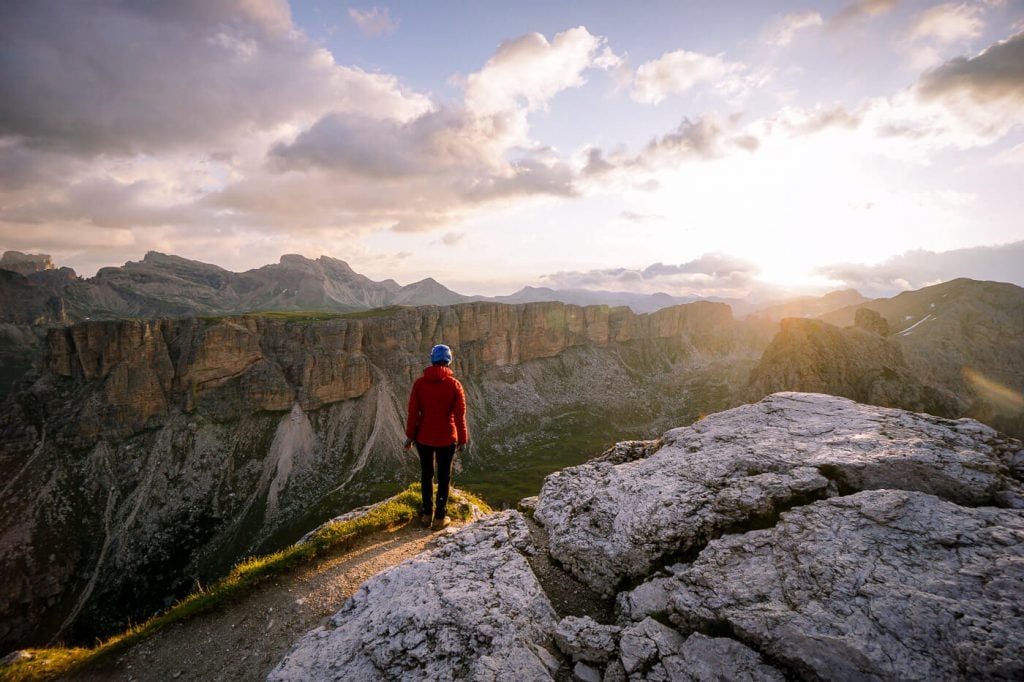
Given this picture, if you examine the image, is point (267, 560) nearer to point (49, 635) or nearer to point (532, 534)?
point (532, 534)

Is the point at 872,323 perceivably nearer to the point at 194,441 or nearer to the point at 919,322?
the point at 919,322

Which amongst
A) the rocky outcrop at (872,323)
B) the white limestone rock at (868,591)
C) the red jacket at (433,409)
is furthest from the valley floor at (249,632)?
the rocky outcrop at (872,323)

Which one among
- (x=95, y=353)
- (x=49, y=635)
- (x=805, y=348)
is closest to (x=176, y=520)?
(x=49, y=635)

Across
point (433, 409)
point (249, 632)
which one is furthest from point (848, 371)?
point (249, 632)

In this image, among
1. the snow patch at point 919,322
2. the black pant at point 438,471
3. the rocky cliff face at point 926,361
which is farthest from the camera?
the snow patch at point 919,322

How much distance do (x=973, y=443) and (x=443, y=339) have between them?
124m

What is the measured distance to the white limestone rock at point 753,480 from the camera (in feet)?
25.6

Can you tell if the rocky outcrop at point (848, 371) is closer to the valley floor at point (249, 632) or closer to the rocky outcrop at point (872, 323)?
the rocky outcrop at point (872, 323)

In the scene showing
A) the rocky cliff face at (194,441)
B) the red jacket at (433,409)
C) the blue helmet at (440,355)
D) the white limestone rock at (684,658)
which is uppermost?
the blue helmet at (440,355)

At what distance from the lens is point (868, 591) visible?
18.3ft

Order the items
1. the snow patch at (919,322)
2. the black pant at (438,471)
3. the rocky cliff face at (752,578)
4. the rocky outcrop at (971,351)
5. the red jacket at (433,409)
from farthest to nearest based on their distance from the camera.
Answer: the snow patch at (919,322)
the rocky outcrop at (971,351)
the black pant at (438,471)
the red jacket at (433,409)
the rocky cliff face at (752,578)

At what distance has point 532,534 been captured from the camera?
32.4ft

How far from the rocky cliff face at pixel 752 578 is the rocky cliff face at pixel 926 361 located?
96858 millimetres

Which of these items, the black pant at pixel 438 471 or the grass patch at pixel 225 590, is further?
the black pant at pixel 438 471
